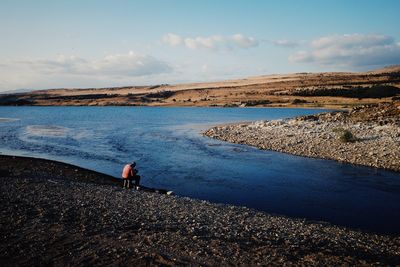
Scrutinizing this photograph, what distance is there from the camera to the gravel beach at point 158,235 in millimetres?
10305

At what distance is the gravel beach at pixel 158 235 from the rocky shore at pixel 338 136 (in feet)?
47.8

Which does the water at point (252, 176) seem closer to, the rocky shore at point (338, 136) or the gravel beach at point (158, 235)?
the rocky shore at point (338, 136)

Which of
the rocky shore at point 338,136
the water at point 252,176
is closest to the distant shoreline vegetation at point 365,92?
the rocky shore at point 338,136

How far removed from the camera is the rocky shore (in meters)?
28.1

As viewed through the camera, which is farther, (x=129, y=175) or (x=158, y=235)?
(x=129, y=175)

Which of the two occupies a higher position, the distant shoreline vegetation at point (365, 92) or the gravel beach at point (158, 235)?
the distant shoreline vegetation at point (365, 92)

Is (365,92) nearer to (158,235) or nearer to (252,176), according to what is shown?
(252,176)

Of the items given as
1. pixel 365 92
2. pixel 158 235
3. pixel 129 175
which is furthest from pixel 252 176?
pixel 365 92

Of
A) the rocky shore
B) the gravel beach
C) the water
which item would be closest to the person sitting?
the water

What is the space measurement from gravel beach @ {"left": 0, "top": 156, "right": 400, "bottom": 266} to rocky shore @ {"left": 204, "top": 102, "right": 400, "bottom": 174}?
14573 mm

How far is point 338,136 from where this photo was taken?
3409 centimetres

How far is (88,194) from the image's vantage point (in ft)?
56.7

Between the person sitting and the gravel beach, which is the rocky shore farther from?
the person sitting

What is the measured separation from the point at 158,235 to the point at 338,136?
85.8ft
